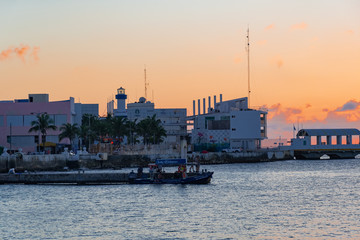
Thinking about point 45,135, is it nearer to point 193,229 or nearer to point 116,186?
point 116,186

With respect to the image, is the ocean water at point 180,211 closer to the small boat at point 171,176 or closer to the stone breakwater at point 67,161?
the small boat at point 171,176

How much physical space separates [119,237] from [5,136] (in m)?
116

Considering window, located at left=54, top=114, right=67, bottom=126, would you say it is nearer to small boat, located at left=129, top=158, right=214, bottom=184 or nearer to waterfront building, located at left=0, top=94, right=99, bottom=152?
waterfront building, located at left=0, top=94, right=99, bottom=152

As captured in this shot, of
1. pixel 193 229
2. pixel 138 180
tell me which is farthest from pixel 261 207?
pixel 138 180

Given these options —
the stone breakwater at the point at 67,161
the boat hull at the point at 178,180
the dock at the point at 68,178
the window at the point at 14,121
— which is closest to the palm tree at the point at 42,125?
the window at the point at 14,121

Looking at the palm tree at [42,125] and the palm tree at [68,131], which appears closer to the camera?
the palm tree at [42,125]

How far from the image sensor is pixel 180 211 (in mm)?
72062

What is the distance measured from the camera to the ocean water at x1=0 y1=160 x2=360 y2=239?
190 ft

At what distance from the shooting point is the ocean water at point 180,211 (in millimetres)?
58062

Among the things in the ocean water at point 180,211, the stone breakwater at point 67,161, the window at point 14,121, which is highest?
the window at point 14,121

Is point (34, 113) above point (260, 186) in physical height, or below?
above

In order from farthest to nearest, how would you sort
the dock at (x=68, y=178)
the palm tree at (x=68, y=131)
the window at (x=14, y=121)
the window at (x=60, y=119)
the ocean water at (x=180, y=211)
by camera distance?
the window at (x=60, y=119)
the window at (x=14, y=121)
the palm tree at (x=68, y=131)
the dock at (x=68, y=178)
the ocean water at (x=180, y=211)

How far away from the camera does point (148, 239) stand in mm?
55031

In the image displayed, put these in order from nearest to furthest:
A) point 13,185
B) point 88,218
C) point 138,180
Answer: point 88,218, point 138,180, point 13,185
